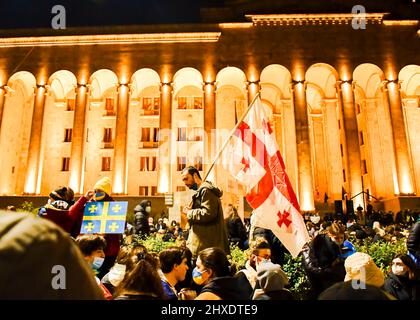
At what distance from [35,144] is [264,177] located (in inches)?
1035

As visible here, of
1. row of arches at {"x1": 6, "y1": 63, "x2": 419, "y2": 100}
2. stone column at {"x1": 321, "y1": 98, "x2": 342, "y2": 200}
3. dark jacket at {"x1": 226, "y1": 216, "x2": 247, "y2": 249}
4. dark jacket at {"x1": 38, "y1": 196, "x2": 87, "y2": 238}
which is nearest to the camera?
dark jacket at {"x1": 38, "y1": 196, "x2": 87, "y2": 238}

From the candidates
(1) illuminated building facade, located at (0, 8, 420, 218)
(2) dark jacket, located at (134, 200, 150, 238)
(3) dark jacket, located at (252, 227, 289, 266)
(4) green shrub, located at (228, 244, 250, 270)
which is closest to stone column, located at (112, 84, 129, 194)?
(1) illuminated building facade, located at (0, 8, 420, 218)

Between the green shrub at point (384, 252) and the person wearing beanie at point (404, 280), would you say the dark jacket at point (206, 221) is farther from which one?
the green shrub at point (384, 252)

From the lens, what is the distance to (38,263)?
84cm

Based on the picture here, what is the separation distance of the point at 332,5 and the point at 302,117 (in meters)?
10.2

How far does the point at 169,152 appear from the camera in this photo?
1183 inches

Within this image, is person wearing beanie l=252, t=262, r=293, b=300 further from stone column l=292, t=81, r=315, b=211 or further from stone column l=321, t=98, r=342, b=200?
stone column l=321, t=98, r=342, b=200

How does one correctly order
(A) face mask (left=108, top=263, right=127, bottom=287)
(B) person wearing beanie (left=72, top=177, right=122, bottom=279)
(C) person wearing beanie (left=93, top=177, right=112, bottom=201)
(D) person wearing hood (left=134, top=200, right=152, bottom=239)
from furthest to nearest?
(D) person wearing hood (left=134, top=200, right=152, bottom=239), (C) person wearing beanie (left=93, top=177, right=112, bottom=201), (B) person wearing beanie (left=72, top=177, right=122, bottom=279), (A) face mask (left=108, top=263, right=127, bottom=287)

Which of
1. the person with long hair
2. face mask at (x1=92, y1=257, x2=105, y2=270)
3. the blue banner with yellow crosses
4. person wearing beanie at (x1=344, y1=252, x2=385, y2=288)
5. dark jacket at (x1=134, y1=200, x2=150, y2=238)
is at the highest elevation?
dark jacket at (x1=134, y1=200, x2=150, y2=238)

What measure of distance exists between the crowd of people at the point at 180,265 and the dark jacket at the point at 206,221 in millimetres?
16

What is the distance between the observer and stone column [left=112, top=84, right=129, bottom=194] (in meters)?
27.3

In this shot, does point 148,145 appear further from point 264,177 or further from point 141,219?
point 264,177

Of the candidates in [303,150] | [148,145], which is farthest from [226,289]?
[148,145]

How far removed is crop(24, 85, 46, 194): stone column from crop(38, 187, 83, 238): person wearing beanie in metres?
23.8
